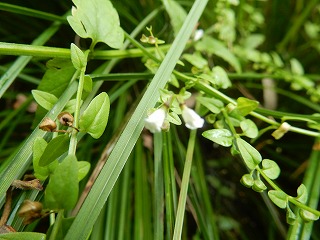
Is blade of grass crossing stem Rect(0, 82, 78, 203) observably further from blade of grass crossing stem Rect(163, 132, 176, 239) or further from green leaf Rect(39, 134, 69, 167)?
blade of grass crossing stem Rect(163, 132, 176, 239)

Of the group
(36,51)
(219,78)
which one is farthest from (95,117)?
(219,78)

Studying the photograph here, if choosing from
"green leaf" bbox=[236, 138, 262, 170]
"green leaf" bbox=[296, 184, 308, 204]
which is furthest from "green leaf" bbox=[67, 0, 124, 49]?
"green leaf" bbox=[296, 184, 308, 204]

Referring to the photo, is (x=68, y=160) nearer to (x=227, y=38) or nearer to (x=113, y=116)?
(x=113, y=116)

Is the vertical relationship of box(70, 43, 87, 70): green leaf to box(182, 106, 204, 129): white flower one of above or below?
above

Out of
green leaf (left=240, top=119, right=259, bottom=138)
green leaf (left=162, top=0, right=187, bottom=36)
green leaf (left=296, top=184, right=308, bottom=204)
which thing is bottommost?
green leaf (left=296, top=184, right=308, bottom=204)

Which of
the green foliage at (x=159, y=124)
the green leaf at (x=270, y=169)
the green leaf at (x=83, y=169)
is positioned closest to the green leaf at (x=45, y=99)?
the green foliage at (x=159, y=124)
